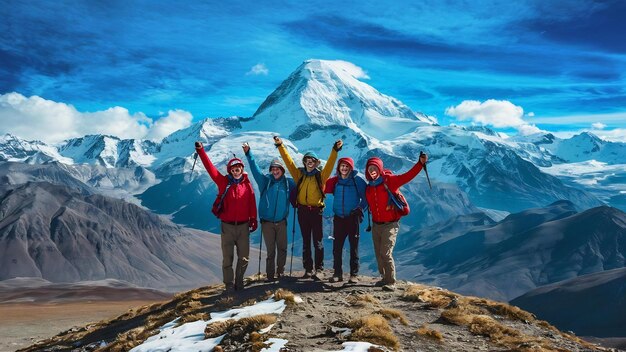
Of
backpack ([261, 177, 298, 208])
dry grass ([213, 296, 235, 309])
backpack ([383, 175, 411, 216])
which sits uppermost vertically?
backpack ([261, 177, 298, 208])

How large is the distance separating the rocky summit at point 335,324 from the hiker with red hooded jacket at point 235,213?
1.15 m

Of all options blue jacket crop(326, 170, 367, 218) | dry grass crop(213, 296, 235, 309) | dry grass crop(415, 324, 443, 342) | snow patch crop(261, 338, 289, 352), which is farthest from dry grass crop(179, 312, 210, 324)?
dry grass crop(415, 324, 443, 342)

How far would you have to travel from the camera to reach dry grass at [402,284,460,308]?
774 inches

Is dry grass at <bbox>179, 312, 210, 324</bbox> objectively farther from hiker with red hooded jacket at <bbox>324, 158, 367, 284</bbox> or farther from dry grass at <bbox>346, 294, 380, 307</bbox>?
hiker with red hooded jacket at <bbox>324, 158, 367, 284</bbox>

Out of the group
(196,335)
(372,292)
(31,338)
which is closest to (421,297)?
(372,292)

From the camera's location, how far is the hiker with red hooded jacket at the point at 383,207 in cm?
2114

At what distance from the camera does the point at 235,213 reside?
21.3m

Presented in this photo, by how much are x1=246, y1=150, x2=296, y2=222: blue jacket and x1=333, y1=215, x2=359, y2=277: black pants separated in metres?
1.97

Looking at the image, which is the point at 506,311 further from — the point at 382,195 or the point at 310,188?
the point at 310,188

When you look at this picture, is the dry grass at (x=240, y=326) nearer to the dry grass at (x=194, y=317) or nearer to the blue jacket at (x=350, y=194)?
the dry grass at (x=194, y=317)

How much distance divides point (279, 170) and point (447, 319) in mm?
8223

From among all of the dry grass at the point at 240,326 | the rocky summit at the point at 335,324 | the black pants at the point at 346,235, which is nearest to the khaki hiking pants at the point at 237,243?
the rocky summit at the point at 335,324

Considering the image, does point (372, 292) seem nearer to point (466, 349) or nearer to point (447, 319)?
point (447, 319)

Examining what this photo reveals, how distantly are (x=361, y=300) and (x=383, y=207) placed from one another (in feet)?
12.2
